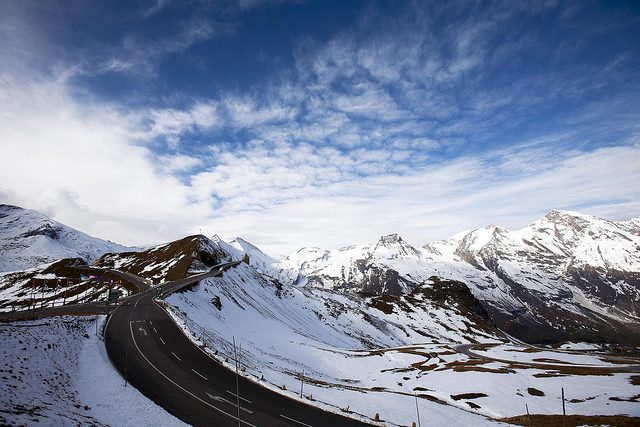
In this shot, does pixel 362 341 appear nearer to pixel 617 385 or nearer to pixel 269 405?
pixel 617 385

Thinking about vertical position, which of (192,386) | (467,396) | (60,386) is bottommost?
(467,396)

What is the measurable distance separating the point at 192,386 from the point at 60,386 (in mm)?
11345

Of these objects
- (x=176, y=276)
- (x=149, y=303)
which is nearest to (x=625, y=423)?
(x=149, y=303)

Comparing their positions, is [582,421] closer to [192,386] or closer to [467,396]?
[467,396]

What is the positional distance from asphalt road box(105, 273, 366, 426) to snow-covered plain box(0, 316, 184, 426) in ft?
5.88

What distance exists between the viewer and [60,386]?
27750mm

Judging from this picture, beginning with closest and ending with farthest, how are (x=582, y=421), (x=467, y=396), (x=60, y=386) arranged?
(x=60, y=386) < (x=582, y=421) < (x=467, y=396)

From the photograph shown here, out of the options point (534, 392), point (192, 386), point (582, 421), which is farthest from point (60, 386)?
point (534, 392)

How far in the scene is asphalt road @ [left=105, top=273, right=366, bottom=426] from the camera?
29469 mm

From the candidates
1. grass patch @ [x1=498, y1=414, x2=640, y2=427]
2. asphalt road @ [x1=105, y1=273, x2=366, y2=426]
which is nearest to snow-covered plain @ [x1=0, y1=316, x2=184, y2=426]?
asphalt road @ [x1=105, y1=273, x2=366, y2=426]

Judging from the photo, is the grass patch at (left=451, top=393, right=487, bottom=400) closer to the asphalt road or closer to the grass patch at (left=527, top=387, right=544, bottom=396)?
the grass patch at (left=527, top=387, right=544, bottom=396)

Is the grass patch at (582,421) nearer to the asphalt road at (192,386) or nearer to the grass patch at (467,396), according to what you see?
the grass patch at (467,396)

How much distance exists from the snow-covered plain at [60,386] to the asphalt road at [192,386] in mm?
1792

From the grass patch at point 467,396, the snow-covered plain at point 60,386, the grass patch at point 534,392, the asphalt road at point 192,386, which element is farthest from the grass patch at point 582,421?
the snow-covered plain at point 60,386
